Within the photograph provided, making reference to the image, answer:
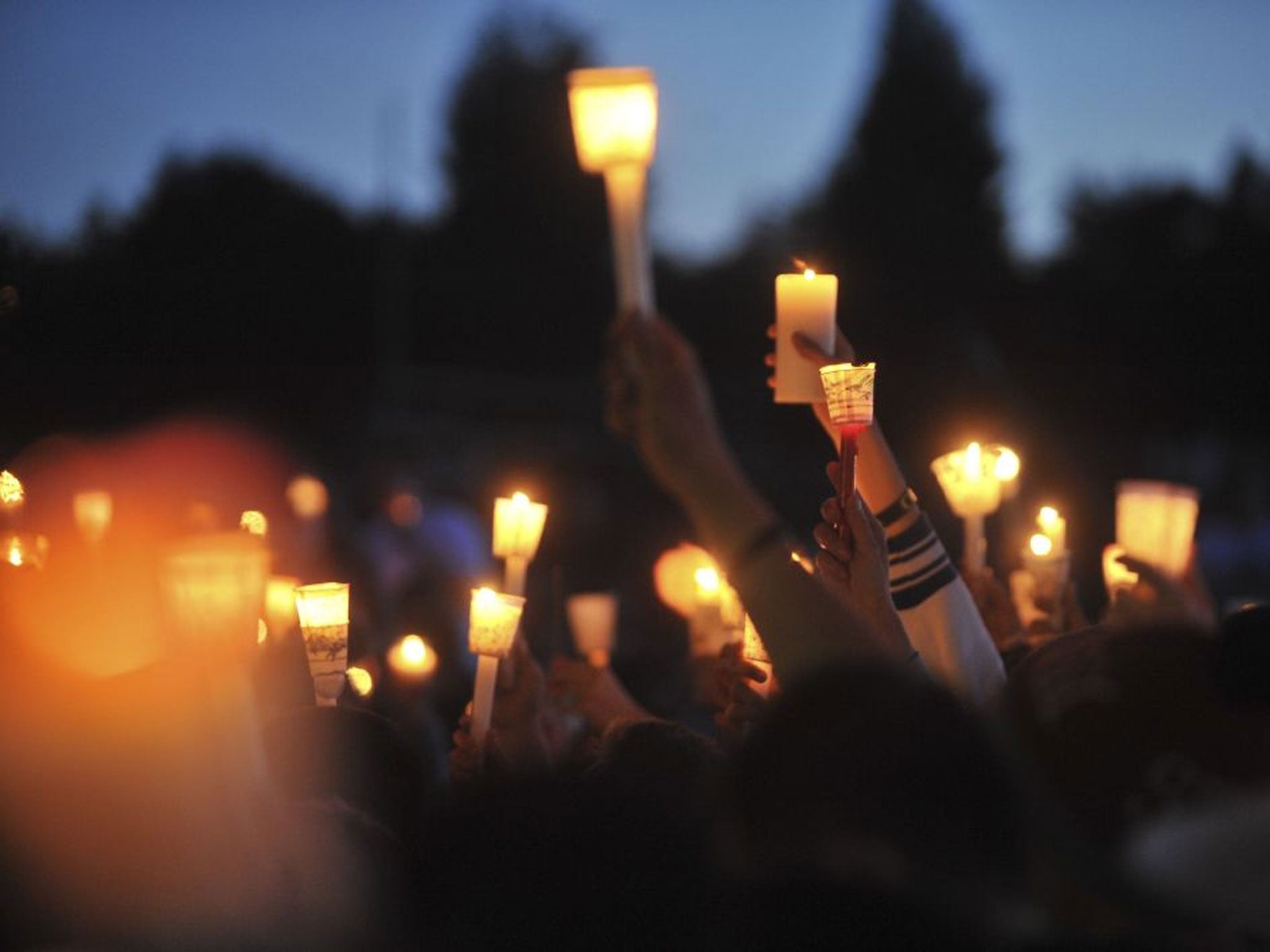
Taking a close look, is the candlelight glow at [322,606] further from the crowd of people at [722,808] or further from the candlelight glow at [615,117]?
the candlelight glow at [615,117]

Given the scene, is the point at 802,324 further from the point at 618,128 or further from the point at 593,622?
the point at 593,622

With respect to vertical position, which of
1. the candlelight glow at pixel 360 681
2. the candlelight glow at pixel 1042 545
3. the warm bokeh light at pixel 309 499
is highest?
the warm bokeh light at pixel 309 499

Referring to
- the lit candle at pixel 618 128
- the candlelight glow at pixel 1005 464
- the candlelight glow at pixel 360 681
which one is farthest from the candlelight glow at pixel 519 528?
the lit candle at pixel 618 128

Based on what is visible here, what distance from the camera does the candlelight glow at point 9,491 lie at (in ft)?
13.3

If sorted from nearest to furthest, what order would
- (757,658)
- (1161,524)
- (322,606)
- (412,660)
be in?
(757,658), (322,606), (1161,524), (412,660)

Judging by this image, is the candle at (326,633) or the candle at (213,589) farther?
the candle at (326,633)

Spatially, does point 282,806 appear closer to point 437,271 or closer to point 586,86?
point 586,86

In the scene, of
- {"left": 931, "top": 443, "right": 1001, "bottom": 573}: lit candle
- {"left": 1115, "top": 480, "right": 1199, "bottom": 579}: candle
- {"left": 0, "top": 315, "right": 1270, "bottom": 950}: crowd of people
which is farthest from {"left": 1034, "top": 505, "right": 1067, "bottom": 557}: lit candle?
{"left": 0, "top": 315, "right": 1270, "bottom": 950}: crowd of people

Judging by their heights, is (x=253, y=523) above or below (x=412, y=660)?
above

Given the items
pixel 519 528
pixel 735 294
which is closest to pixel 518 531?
pixel 519 528

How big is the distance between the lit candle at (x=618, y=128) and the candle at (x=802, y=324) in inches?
31.1

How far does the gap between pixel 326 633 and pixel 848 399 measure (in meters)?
1.62

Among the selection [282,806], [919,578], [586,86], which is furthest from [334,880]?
[919,578]

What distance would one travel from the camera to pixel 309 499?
Result: 29.0ft
